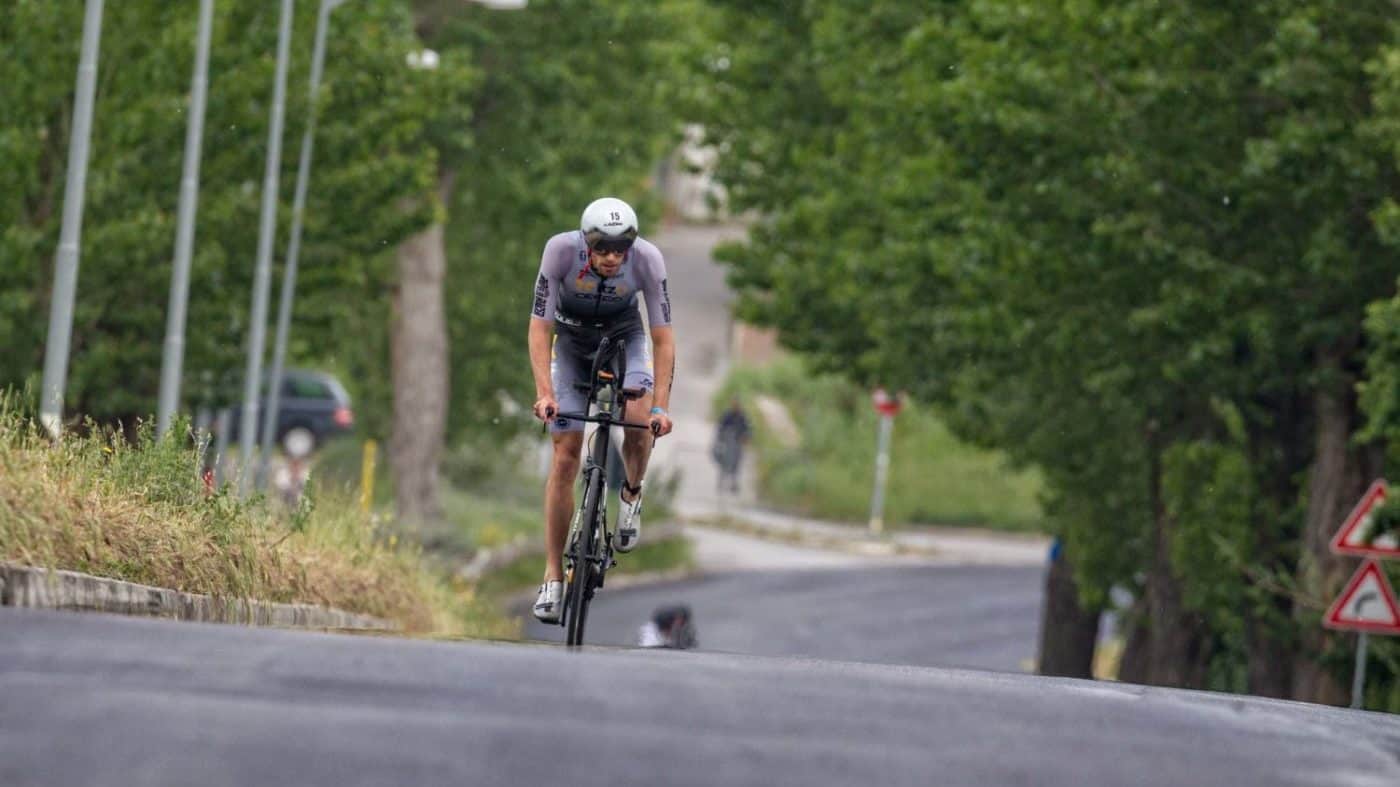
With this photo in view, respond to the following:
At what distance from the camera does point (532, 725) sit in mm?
7262

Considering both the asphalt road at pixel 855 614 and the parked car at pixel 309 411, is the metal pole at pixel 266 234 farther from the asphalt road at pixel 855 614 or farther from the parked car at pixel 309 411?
the parked car at pixel 309 411

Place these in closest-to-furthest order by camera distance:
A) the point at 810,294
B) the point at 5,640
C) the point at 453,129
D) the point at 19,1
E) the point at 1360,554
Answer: the point at 5,640
the point at 1360,554
the point at 19,1
the point at 810,294
the point at 453,129

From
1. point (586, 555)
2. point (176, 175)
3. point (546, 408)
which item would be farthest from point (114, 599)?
point (176, 175)

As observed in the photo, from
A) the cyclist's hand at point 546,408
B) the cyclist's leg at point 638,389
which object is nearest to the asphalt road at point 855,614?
the cyclist's leg at point 638,389

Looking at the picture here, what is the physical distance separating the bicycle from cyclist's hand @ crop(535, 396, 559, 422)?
0.18 metres

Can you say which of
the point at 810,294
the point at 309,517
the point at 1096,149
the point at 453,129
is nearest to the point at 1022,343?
the point at 1096,149

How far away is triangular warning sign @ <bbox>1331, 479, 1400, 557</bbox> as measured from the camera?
22.1 metres

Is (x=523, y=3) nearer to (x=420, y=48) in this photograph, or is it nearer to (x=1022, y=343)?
(x=420, y=48)

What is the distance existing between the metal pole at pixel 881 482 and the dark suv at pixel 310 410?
1086 cm

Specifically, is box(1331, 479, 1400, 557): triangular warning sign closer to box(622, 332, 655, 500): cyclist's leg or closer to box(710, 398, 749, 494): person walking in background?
box(622, 332, 655, 500): cyclist's leg

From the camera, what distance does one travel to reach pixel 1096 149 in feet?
81.9

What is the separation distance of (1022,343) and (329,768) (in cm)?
2094

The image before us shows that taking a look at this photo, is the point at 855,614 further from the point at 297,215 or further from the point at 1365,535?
the point at 1365,535

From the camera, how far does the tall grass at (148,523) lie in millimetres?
10289
